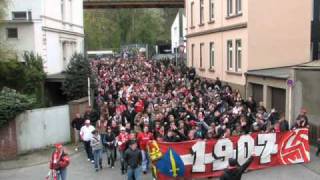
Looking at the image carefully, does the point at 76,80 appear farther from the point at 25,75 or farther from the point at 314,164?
the point at 314,164

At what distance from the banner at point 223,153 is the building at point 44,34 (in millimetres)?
13271

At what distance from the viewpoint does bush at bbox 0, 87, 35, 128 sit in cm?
1895

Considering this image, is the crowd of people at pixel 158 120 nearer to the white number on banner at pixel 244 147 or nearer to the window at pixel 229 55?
the white number on banner at pixel 244 147

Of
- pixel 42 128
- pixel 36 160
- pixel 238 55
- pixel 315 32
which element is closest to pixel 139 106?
pixel 42 128

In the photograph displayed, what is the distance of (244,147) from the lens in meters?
15.6

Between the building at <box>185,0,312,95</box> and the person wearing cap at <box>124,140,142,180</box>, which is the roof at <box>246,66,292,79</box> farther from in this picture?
the person wearing cap at <box>124,140,142,180</box>

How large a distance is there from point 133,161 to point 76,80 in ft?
42.3

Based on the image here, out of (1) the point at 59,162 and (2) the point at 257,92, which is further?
(2) the point at 257,92

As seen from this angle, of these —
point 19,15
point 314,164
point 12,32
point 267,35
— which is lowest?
point 314,164

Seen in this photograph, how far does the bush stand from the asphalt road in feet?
7.51

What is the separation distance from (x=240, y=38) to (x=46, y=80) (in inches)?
412

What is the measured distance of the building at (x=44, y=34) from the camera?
90.0 feet

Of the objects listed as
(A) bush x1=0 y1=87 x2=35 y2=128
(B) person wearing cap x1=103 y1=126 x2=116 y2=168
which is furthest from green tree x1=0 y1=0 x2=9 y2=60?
(B) person wearing cap x1=103 y1=126 x2=116 y2=168

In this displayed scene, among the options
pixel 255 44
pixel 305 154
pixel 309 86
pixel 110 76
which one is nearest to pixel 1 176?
pixel 305 154
